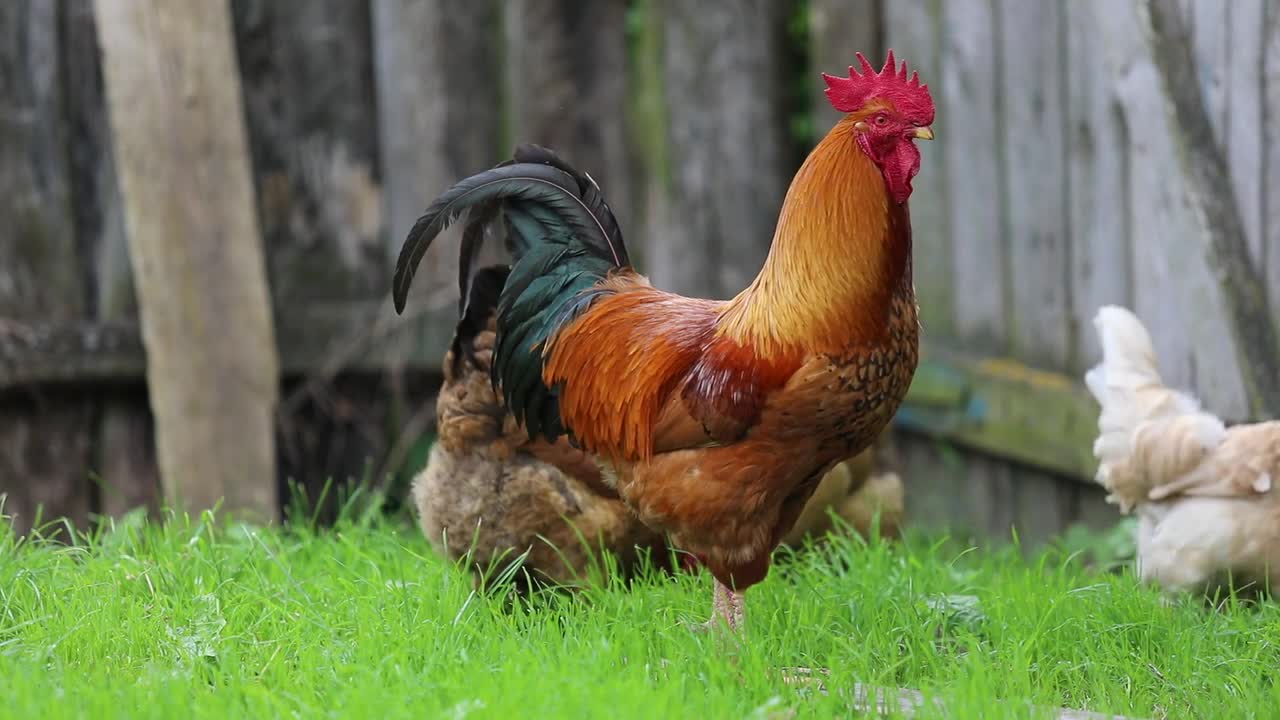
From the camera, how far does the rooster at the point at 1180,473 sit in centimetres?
437

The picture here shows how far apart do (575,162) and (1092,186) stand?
7.25 ft

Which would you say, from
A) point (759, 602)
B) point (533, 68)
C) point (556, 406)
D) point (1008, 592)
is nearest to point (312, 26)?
point (533, 68)

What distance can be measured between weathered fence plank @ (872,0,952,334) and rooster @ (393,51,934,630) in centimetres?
224

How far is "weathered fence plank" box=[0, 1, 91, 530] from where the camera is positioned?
573 centimetres

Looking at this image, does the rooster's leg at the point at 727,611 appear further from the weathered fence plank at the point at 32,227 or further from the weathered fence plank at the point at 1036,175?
the weathered fence plank at the point at 32,227

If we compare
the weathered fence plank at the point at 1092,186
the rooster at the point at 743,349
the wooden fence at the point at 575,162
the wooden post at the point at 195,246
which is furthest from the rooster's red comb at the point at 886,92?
the wooden post at the point at 195,246

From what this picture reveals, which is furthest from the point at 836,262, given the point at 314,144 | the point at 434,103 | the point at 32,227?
the point at 32,227

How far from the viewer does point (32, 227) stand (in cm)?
577

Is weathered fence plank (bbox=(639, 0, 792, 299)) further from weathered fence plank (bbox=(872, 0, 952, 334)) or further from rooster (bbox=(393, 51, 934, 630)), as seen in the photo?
rooster (bbox=(393, 51, 934, 630))

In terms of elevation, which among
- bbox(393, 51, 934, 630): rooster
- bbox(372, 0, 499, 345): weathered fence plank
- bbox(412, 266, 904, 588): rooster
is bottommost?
bbox(412, 266, 904, 588): rooster

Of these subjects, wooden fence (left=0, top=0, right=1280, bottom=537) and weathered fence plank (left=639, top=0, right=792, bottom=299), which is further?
weathered fence plank (left=639, top=0, right=792, bottom=299)

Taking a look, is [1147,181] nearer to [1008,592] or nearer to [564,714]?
[1008,592]

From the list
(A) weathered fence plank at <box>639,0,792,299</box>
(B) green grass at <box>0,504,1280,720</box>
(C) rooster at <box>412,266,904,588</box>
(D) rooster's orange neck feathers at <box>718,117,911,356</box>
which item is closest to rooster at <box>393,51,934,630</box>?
(D) rooster's orange neck feathers at <box>718,117,911,356</box>

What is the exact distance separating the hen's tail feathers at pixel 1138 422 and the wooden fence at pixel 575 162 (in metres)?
0.77
